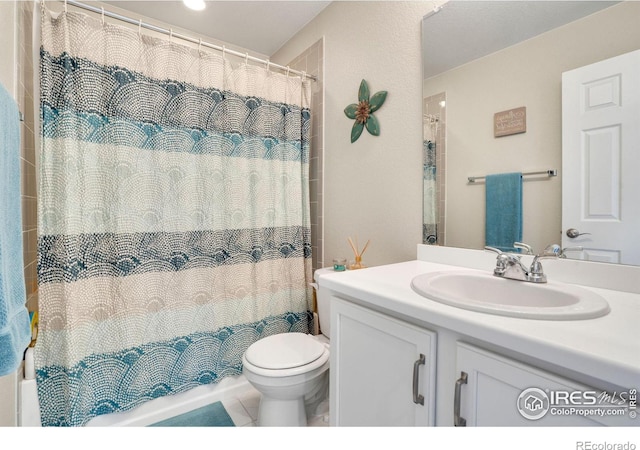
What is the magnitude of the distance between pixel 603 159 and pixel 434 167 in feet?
1.87

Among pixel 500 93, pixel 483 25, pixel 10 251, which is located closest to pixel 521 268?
pixel 500 93

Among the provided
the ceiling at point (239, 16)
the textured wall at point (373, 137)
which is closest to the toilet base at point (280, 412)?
the textured wall at point (373, 137)

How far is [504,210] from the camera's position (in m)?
1.11

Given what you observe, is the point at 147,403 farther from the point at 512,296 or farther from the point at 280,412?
the point at 512,296

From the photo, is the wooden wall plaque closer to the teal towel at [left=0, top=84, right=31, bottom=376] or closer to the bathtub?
the teal towel at [left=0, top=84, right=31, bottom=376]

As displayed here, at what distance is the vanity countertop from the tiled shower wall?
118cm

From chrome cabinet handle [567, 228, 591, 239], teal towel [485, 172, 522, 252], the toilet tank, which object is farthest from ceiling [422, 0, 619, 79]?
the toilet tank

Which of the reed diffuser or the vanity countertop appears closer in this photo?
the vanity countertop

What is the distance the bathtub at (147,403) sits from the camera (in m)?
1.21

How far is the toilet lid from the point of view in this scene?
128 centimetres

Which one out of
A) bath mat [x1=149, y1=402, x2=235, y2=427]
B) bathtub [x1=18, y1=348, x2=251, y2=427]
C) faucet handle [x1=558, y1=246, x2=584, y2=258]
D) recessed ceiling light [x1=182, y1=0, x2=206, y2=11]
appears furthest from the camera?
recessed ceiling light [x1=182, y1=0, x2=206, y2=11]

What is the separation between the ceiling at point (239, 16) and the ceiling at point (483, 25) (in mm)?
990

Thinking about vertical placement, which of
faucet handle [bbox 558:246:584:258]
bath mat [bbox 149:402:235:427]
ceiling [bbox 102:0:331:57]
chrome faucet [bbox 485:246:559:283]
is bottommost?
bath mat [bbox 149:402:235:427]
